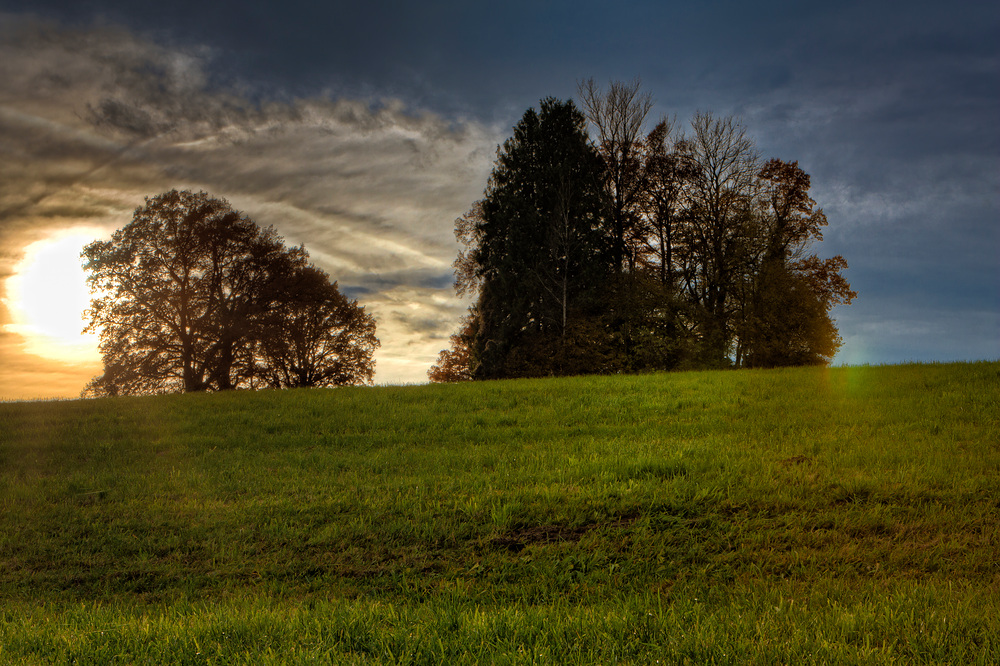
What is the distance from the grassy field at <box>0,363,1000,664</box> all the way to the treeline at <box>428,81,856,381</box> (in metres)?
14.3

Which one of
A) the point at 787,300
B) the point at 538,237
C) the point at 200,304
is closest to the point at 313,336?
the point at 200,304

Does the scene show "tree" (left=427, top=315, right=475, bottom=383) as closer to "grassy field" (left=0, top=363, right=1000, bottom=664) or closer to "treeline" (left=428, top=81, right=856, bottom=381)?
"treeline" (left=428, top=81, right=856, bottom=381)

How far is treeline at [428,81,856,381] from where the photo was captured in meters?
29.9

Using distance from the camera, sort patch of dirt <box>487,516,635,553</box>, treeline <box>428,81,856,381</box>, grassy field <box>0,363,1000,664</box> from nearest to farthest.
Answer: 1. grassy field <box>0,363,1000,664</box>
2. patch of dirt <box>487,516,635,553</box>
3. treeline <box>428,81,856,381</box>

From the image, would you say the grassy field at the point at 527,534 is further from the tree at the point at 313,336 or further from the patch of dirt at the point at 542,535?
the tree at the point at 313,336

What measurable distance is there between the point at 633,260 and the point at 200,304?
2433 centimetres

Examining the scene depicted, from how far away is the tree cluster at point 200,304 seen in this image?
109 ft

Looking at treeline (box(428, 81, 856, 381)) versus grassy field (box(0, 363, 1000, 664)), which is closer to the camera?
grassy field (box(0, 363, 1000, 664))

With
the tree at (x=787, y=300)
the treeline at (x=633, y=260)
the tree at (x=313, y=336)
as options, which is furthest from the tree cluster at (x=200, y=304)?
the tree at (x=787, y=300)

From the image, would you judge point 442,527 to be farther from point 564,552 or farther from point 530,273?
point 530,273

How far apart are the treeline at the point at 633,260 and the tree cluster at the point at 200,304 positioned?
10.7m

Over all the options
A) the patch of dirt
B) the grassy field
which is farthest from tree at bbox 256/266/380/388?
the patch of dirt

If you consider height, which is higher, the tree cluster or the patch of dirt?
the tree cluster

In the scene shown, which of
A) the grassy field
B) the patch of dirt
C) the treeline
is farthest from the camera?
the treeline
